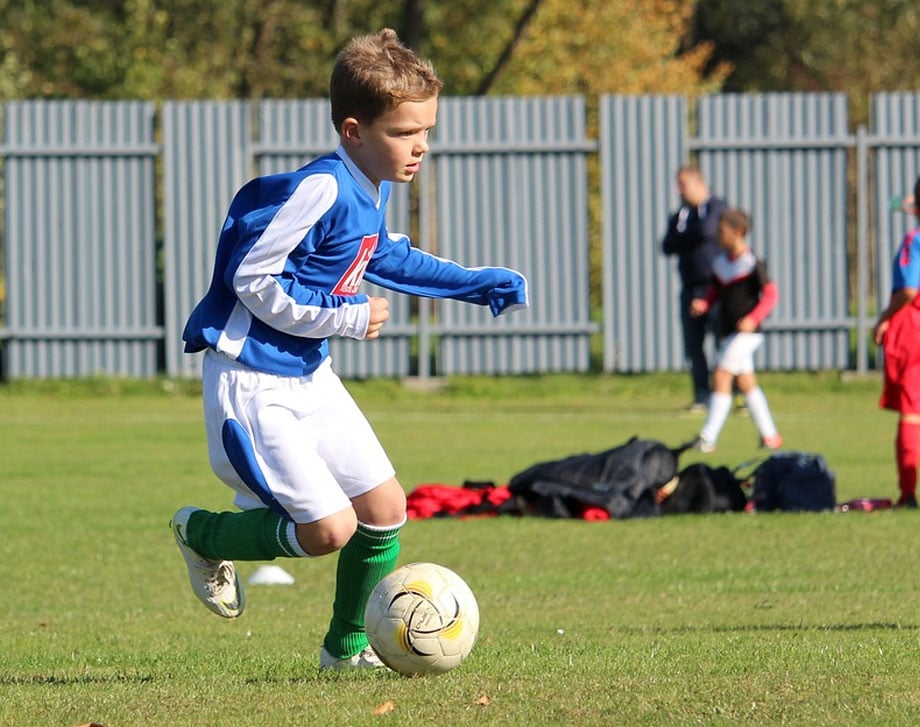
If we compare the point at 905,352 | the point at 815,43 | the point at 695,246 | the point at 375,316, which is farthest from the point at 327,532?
the point at 815,43

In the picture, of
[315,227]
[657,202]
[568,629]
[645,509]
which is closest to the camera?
[315,227]

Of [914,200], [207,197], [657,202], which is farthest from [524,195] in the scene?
[914,200]

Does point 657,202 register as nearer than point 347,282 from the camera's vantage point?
No

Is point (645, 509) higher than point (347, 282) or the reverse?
the reverse

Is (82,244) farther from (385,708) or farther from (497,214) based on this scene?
(385,708)

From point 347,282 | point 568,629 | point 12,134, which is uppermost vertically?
point 12,134

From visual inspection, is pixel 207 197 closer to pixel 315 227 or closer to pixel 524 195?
pixel 524 195

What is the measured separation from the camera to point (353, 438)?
5.45 m

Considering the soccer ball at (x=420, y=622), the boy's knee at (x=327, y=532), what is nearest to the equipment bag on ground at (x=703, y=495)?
the soccer ball at (x=420, y=622)

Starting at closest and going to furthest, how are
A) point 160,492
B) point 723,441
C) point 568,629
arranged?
1. point 568,629
2. point 160,492
3. point 723,441

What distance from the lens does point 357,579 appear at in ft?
18.7

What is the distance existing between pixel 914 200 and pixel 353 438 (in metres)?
5.76

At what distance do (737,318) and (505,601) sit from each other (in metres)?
6.96

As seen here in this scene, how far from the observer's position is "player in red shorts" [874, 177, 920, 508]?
10250 mm
